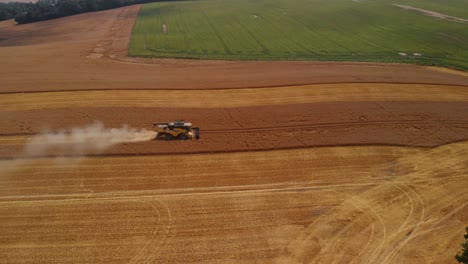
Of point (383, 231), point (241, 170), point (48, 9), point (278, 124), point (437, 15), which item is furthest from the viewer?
point (437, 15)

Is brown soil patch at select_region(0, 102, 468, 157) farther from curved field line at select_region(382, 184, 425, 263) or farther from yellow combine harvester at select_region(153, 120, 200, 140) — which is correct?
curved field line at select_region(382, 184, 425, 263)

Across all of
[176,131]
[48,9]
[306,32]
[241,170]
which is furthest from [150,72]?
[48,9]

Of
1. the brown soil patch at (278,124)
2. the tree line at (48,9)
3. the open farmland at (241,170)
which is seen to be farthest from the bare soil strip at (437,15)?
the tree line at (48,9)

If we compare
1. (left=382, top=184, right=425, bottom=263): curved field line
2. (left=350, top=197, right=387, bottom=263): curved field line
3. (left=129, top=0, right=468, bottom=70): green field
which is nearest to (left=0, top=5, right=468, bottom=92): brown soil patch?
(left=129, top=0, right=468, bottom=70): green field

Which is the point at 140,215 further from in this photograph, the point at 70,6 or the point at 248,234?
the point at 70,6

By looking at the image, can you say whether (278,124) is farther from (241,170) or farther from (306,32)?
(306,32)

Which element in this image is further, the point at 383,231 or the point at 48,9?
the point at 48,9

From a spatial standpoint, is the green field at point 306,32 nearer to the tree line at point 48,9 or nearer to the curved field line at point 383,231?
the tree line at point 48,9
